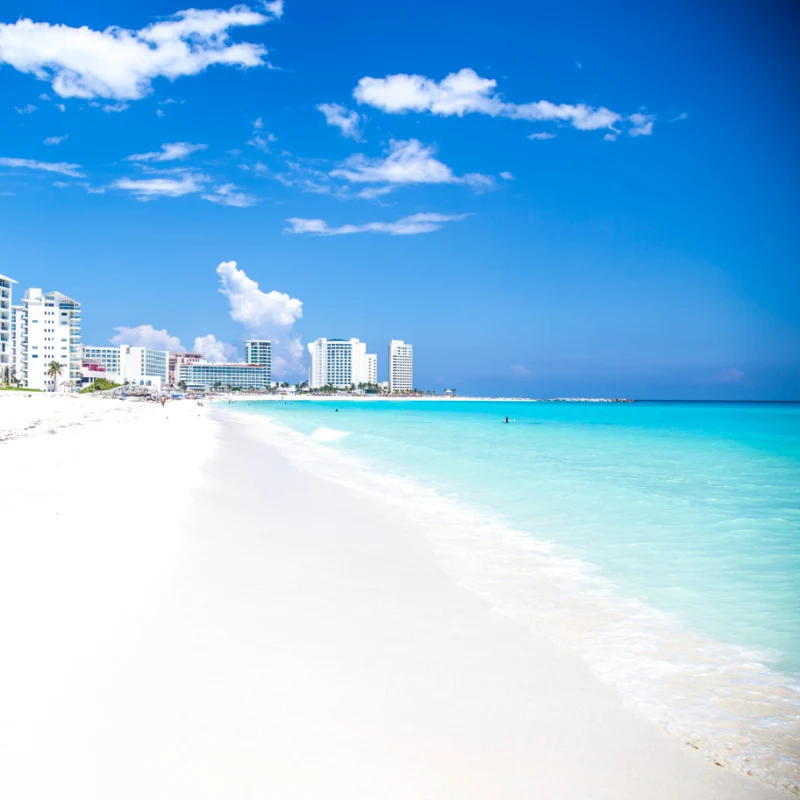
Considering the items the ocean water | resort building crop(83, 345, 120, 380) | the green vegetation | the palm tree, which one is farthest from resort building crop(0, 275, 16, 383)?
resort building crop(83, 345, 120, 380)

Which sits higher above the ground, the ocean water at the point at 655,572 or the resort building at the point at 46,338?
the resort building at the point at 46,338

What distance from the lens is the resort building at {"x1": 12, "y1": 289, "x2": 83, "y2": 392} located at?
94.4 meters

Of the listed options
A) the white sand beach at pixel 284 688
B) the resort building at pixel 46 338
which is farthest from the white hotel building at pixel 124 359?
the white sand beach at pixel 284 688

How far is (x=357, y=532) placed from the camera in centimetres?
939

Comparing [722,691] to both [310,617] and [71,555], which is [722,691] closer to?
[310,617]

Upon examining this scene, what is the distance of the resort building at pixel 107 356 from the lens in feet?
598

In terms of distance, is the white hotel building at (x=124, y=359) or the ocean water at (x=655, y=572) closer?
the ocean water at (x=655, y=572)

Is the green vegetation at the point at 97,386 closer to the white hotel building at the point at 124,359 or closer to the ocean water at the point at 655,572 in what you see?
the white hotel building at the point at 124,359

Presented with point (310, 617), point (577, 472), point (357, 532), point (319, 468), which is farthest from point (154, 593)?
point (577, 472)

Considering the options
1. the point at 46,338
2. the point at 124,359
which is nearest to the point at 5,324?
the point at 46,338

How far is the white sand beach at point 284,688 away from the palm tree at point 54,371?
97375mm

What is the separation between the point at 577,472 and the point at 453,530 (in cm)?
952

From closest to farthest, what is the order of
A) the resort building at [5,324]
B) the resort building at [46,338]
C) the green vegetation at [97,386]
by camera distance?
1. the resort building at [5,324]
2. the resort building at [46,338]
3. the green vegetation at [97,386]

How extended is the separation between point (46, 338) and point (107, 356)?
3835 inches
